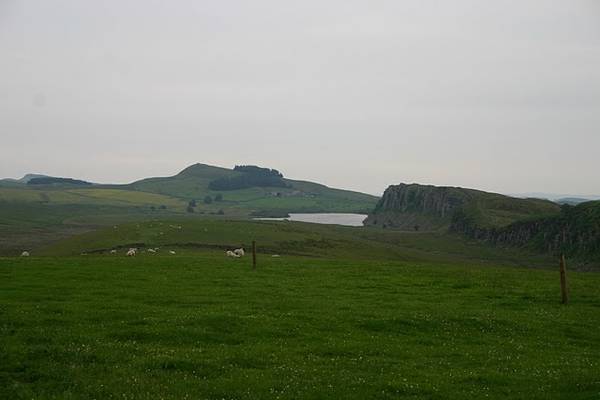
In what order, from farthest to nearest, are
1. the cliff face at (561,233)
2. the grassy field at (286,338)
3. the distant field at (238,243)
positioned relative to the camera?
the cliff face at (561,233) → the distant field at (238,243) → the grassy field at (286,338)

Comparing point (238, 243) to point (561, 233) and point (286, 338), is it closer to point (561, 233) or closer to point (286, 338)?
point (286, 338)

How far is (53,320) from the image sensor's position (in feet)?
74.9

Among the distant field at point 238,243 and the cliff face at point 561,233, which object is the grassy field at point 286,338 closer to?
the distant field at point 238,243

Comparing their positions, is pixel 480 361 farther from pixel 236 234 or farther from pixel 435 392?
pixel 236 234

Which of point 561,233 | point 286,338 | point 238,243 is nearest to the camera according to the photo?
point 286,338

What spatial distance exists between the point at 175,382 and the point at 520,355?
527 inches

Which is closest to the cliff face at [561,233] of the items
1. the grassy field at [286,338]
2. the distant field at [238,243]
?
the distant field at [238,243]

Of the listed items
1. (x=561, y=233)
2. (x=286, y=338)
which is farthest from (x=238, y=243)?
(x=561, y=233)

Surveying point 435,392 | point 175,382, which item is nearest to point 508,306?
point 435,392

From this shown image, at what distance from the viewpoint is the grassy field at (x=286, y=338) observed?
52.4 ft

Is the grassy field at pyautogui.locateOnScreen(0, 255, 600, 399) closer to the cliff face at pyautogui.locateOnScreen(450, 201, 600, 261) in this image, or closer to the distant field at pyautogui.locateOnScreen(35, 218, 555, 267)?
the distant field at pyautogui.locateOnScreen(35, 218, 555, 267)

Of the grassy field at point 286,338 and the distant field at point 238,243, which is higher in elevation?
the grassy field at point 286,338

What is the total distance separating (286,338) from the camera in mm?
21859

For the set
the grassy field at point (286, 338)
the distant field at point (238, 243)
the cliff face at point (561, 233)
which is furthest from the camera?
the cliff face at point (561, 233)
